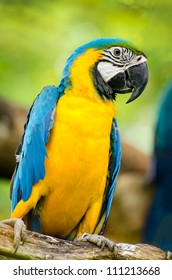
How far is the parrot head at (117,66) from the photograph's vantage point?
174 cm

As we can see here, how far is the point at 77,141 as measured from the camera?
66.3 inches

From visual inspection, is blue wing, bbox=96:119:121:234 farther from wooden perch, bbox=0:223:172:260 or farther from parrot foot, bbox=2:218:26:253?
parrot foot, bbox=2:218:26:253

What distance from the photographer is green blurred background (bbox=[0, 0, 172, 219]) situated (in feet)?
8.13

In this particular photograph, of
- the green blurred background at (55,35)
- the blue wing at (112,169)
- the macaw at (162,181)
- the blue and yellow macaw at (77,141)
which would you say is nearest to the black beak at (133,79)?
the blue and yellow macaw at (77,141)

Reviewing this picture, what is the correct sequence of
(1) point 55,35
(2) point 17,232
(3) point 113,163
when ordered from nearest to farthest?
(2) point 17,232, (3) point 113,163, (1) point 55,35

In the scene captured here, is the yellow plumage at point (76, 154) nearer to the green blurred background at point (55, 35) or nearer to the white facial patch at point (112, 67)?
the white facial patch at point (112, 67)

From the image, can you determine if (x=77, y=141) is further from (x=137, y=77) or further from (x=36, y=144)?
(x=137, y=77)

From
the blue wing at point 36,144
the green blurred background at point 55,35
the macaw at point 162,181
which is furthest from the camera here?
the macaw at point 162,181

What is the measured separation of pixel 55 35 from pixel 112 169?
0.95 meters

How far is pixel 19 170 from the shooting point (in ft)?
5.70

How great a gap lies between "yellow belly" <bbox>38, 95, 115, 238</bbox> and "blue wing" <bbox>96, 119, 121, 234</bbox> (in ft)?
0.12

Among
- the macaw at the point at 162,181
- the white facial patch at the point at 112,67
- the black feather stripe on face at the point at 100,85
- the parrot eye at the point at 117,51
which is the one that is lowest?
the macaw at the point at 162,181

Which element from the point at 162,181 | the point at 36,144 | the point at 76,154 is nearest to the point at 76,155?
the point at 76,154

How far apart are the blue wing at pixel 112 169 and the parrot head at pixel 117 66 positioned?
116 mm
